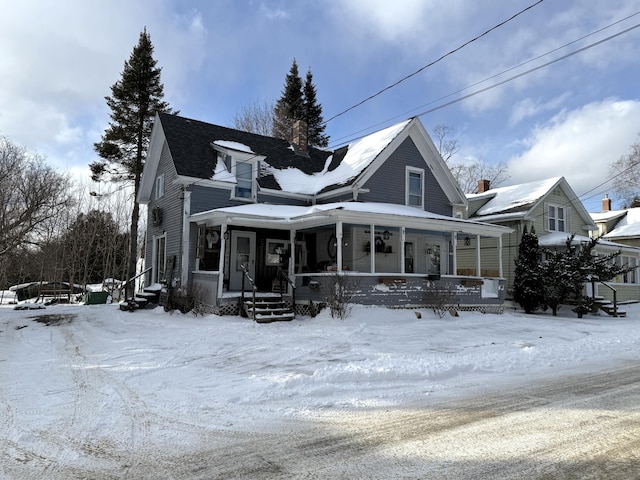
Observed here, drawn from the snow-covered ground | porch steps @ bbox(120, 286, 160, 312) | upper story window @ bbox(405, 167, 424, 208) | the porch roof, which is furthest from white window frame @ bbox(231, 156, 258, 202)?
upper story window @ bbox(405, 167, 424, 208)

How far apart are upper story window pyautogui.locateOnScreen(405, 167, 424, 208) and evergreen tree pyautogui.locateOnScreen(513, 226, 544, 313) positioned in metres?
5.05

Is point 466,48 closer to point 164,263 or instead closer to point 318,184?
point 318,184

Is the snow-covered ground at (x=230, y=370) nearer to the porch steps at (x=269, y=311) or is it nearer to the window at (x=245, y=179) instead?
the porch steps at (x=269, y=311)

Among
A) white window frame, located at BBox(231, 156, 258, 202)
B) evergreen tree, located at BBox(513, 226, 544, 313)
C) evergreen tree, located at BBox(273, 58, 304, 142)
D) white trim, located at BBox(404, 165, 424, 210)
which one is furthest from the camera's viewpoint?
evergreen tree, located at BBox(273, 58, 304, 142)

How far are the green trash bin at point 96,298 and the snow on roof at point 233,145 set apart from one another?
9.43 metres

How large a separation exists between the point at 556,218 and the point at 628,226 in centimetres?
1016

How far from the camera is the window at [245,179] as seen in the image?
659 inches

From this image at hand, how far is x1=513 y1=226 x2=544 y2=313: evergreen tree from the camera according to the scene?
18.4 meters

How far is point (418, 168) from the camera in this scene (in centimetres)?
1873

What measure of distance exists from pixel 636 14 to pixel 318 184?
1213 cm

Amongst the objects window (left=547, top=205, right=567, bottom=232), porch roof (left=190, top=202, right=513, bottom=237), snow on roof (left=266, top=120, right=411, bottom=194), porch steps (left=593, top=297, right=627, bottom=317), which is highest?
snow on roof (left=266, top=120, right=411, bottom=194)

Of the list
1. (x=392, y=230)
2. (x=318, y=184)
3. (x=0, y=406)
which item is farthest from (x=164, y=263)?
(x=0, y=406)

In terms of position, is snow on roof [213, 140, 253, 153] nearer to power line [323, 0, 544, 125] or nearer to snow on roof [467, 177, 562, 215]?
power line [323, 0, 544, 125]

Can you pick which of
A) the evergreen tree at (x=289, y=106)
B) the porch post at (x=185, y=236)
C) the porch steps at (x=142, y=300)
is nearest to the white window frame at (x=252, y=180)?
the porch post at (x=185, y=236)
